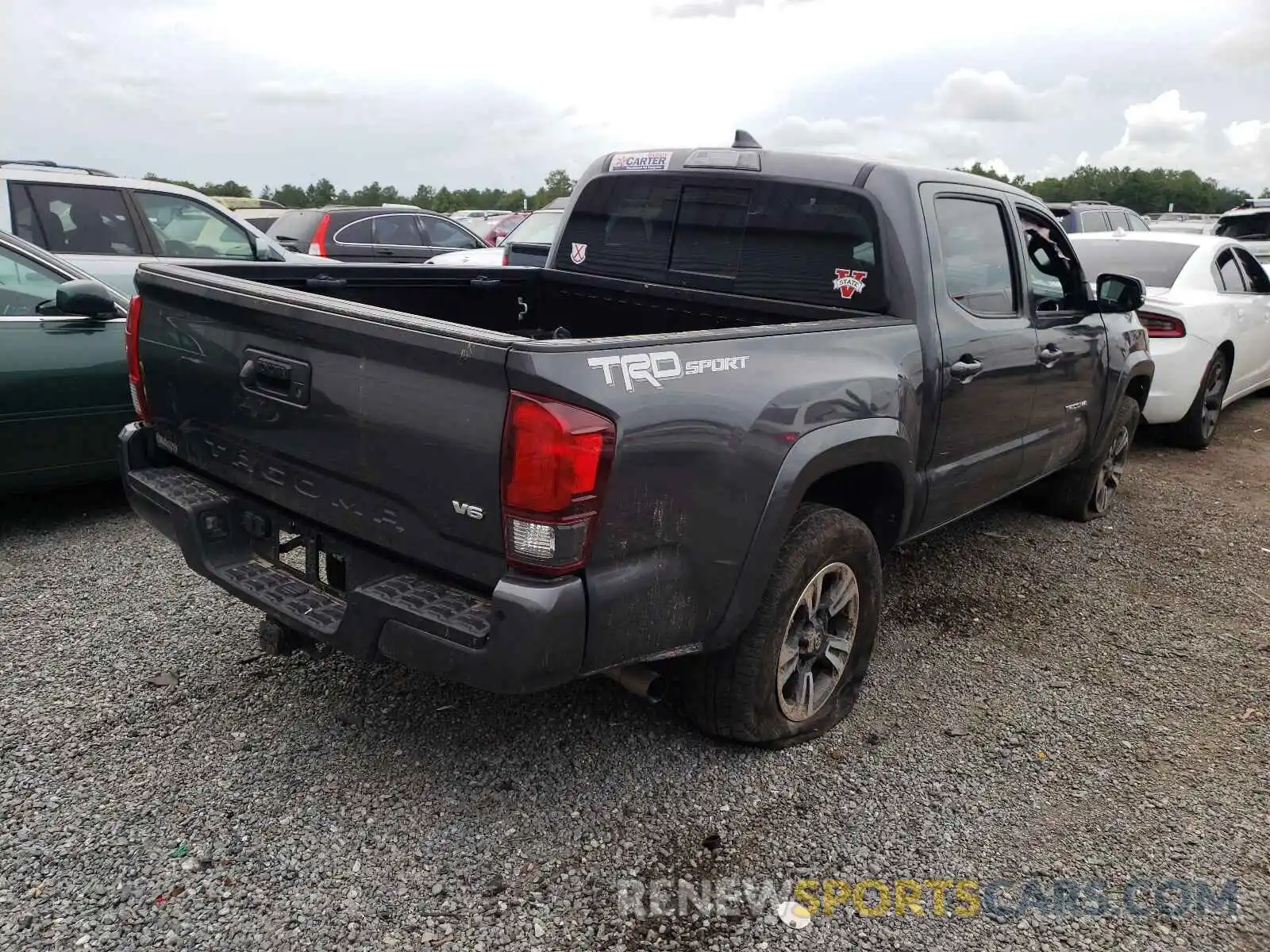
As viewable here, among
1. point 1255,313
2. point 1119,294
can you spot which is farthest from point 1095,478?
point 1255,313

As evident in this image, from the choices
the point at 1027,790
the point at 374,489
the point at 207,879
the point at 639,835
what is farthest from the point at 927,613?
the point at 207,879

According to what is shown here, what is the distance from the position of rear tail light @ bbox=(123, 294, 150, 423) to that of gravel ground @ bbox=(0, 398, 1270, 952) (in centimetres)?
95

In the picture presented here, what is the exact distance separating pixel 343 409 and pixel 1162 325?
6437 mm

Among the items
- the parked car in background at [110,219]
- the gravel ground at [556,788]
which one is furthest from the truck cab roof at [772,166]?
the parked car in background at [110,219]

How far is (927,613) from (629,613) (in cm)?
237

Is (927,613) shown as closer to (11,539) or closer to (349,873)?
(349,873)

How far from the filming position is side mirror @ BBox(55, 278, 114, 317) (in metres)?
4.61

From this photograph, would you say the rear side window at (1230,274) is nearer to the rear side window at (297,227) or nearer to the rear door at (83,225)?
the rear door at (83,225)

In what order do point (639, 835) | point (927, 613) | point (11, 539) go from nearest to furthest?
point (639, 835), point (927, 613), point (11, 539)

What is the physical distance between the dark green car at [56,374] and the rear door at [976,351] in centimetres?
384

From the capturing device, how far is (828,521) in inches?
122

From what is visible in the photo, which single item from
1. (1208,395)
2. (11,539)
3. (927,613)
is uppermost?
(1208,395)

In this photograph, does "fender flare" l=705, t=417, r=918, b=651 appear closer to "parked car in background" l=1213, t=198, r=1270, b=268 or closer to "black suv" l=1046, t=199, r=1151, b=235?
"black suv" l=1046, t=199, r=1151, b=235

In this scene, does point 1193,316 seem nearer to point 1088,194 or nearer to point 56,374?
point 56,374
